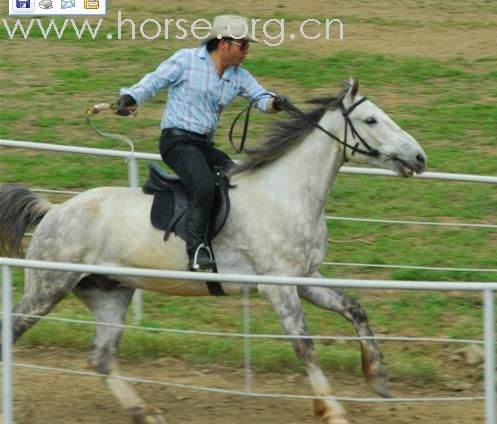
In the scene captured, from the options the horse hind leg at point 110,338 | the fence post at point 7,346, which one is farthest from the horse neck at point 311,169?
the fence post at point 7,346

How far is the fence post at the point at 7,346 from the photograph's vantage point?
7.09m

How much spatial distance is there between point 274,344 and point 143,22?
9.32 metres

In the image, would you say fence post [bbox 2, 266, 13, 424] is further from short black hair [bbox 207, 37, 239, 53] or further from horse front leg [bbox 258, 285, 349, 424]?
short black hair [bbox 207, 37, 239, 53]

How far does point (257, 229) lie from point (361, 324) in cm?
84

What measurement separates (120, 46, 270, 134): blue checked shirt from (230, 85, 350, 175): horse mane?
214 mm

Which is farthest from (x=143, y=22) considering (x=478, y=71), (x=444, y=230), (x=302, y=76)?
(x=444, y=230)

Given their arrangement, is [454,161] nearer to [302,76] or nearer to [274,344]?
[302,76]

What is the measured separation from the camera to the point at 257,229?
27.1 feet

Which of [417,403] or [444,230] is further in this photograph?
[444,230]

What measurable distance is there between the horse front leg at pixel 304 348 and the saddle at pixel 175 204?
0.53m

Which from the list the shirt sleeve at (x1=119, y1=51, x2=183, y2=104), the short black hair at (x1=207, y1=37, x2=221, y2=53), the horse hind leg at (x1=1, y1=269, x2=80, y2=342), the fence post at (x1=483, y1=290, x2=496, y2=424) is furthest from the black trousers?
the fence post at (x1=483, y1=290, x2=496, y2=424)

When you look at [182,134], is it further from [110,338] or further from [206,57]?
[110,338]

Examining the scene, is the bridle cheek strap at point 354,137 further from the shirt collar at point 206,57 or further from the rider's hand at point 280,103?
the shirt collar at point 206,57

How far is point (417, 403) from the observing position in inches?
326
